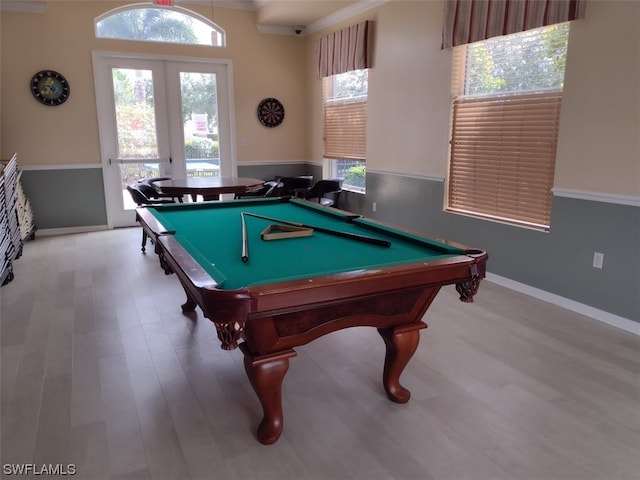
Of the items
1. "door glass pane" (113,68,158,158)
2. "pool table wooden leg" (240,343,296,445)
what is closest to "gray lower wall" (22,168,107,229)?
"door glass pane" (113,68,158,158)

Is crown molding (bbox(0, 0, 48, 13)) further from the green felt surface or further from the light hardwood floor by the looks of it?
the green felt surface

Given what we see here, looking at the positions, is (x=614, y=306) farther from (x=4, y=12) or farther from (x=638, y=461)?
(x=4, y=12)

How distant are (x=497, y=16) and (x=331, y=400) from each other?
3.23 metres

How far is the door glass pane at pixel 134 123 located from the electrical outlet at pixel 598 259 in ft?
17.9

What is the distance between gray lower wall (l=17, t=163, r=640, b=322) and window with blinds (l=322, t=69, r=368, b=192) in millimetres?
399

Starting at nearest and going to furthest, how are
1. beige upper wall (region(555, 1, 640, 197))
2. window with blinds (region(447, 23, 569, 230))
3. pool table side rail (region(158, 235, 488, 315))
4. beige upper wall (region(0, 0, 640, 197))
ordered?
pool table side rail (region(158, 235, 488, 315)), beige upper wall (region(555, 1, 640, 197)), beige upper wall (region(0, 0, 640, 197)), window with blinds (region(447, 23, 569, 230))

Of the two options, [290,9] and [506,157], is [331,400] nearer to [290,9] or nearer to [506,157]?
[506,157]

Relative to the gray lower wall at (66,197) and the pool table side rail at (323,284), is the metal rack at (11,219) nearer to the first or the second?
the gray lower wall at (66,197)

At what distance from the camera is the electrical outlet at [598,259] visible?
3.26 m

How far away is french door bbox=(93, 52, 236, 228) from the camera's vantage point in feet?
20.1

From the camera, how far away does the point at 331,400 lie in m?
2.32

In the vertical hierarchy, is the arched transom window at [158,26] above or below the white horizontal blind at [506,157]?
above

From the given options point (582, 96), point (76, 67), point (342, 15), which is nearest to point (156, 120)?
point (76, 67)

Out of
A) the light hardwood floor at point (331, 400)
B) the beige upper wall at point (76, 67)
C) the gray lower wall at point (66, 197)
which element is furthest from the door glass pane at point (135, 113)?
the light hardwood floor at point (331, 400)
